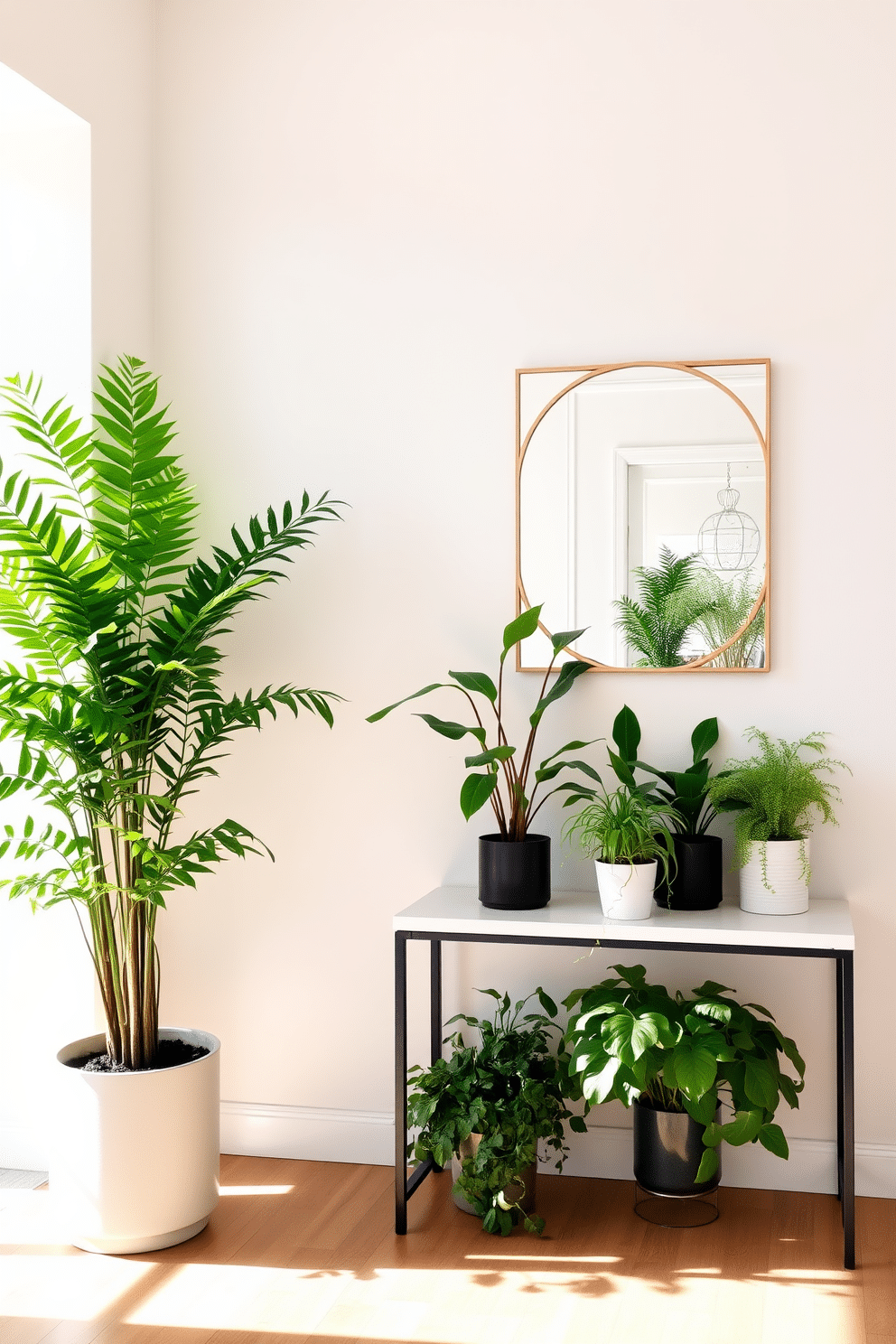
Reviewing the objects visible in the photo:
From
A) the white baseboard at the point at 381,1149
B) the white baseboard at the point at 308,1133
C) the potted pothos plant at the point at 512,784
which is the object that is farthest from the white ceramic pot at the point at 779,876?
the white baseboard at the point at 308,1133

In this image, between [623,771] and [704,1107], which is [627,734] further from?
[704,1107]

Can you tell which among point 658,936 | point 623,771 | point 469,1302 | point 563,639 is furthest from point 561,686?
point 469,1302

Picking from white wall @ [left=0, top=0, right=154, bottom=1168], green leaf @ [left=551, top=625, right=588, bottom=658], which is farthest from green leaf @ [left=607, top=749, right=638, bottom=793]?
white wall @ [left=0, top=0, right=154, bottom=1168]

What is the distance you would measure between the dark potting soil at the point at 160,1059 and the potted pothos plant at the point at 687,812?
1.07 meters

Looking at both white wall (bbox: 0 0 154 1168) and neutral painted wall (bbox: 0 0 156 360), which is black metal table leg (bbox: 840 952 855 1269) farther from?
neutral painted wall (bbox: 0 0 156 360)

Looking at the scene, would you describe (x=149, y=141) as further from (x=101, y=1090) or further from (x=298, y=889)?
(x=101, y=1090)

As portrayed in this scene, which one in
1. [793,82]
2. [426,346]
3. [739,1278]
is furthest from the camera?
[426,346]

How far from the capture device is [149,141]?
3.04 metres

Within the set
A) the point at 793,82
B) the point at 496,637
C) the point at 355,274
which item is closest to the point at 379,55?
the point at 355,274

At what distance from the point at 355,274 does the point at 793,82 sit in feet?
3.58

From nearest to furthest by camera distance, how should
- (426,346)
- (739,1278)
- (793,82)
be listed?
(739,1278)
(793,82)
(426,346)

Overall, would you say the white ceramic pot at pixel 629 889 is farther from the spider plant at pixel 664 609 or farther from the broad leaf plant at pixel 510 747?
the spider plant at pixel 664 609

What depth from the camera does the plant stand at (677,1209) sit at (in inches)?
101

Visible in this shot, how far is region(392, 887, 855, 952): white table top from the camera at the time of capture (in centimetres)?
234
